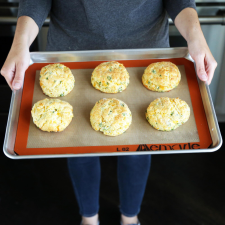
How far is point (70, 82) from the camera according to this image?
1734 millimetres

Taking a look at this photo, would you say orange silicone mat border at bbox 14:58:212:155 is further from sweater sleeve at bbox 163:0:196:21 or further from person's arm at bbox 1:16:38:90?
sweater sleeve at bbox 163:0:196:21

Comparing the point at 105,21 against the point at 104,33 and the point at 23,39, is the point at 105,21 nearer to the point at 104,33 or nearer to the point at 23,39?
the point at 104,33

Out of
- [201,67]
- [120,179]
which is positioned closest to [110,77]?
[201,67]

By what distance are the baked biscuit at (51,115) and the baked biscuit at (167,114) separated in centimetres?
51

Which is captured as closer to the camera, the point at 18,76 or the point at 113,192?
the point at 18,76

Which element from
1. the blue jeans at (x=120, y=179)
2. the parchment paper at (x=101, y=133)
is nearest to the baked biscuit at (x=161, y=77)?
the parchment paper at (x=101, y=133)

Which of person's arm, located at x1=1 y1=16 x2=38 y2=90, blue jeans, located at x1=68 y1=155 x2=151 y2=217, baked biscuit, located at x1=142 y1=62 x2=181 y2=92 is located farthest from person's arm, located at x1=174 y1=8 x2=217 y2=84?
person's arm, located at x1=1 y1=16 x2=38 y2=90

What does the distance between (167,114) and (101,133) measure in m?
0.42

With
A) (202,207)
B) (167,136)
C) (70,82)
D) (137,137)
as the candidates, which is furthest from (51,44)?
(202,207)

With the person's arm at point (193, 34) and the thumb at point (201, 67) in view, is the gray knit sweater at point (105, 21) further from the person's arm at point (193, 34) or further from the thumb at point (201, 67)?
the thumb at point (201, 67)

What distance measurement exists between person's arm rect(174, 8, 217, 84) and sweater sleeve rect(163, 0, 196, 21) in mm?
24

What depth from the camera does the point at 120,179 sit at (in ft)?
6.65

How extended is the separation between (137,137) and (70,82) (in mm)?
589

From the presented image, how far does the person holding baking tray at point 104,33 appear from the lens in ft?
5.15
